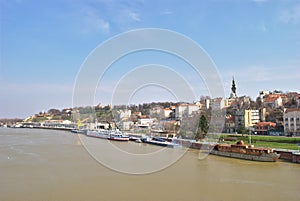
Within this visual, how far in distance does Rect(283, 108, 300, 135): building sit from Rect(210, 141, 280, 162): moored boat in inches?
275

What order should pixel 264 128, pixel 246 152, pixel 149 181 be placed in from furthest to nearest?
pixel 264 128 < pixel 246 152 < pixel 149 181

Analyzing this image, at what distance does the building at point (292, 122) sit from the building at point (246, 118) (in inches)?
147

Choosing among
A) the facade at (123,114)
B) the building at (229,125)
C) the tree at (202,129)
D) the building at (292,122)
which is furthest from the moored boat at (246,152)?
the facade at (123,114)

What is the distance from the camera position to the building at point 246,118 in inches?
800

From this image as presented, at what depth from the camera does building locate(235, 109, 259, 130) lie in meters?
20.3

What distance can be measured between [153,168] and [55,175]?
7.70 feet

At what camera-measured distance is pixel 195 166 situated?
7.88m

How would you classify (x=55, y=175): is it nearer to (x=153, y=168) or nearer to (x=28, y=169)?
(x=28, y=169)

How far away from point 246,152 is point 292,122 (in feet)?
25.8

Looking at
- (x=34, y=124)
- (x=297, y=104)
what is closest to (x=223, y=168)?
(x=297, y=104)

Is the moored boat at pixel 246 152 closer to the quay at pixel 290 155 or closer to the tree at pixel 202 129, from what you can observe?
the quay at pixel 290 155

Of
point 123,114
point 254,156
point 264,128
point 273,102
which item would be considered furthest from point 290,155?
point 123,114

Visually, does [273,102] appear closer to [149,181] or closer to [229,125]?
[229,125]

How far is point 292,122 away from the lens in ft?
52.3
